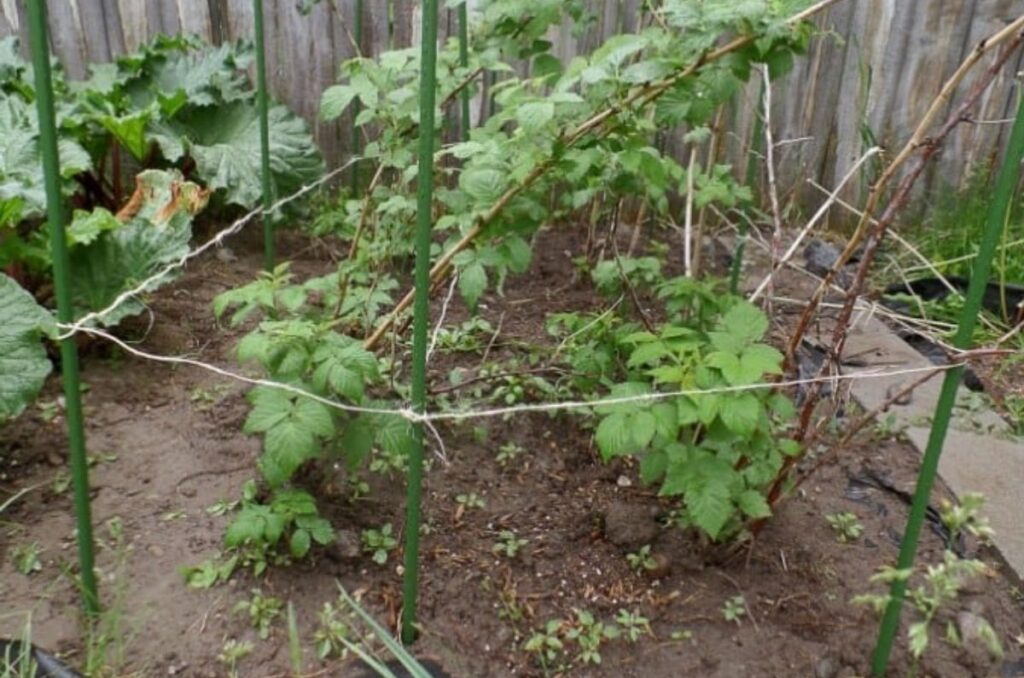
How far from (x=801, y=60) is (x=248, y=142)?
238cm

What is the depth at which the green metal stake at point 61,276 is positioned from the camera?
63.2 inches

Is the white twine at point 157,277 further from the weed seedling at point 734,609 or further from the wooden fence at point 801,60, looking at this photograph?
the wooden fence at point 801,60

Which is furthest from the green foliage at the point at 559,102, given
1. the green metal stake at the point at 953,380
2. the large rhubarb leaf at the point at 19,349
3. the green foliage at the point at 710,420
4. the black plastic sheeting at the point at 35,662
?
the black plastic sheeting at the point at 35,662

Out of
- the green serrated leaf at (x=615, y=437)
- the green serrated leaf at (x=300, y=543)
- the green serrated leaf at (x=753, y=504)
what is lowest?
the green serrated leaf at (x=300, y=543)

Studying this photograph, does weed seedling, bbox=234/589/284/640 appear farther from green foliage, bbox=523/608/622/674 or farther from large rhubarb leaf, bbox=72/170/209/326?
large rhubarb leaf, bbox=72/170/209/326

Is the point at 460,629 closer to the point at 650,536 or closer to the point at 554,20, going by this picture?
the point at 650,536

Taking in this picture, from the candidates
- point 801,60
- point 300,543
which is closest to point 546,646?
point 300,543

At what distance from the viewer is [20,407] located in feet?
6.95

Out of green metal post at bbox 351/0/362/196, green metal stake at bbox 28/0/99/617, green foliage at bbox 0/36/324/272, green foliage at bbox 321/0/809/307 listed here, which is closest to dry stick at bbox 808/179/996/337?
green foliage at bbox 321/0/809/307

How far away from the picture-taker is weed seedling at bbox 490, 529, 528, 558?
2.21 metres

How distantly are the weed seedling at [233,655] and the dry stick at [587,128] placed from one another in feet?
2.14

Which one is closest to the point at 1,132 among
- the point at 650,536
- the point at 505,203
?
the point at 505,203

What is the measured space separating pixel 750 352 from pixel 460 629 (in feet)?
2.68

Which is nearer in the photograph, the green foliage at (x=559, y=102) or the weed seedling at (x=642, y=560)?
the green foliage at (x=559, y=102)
